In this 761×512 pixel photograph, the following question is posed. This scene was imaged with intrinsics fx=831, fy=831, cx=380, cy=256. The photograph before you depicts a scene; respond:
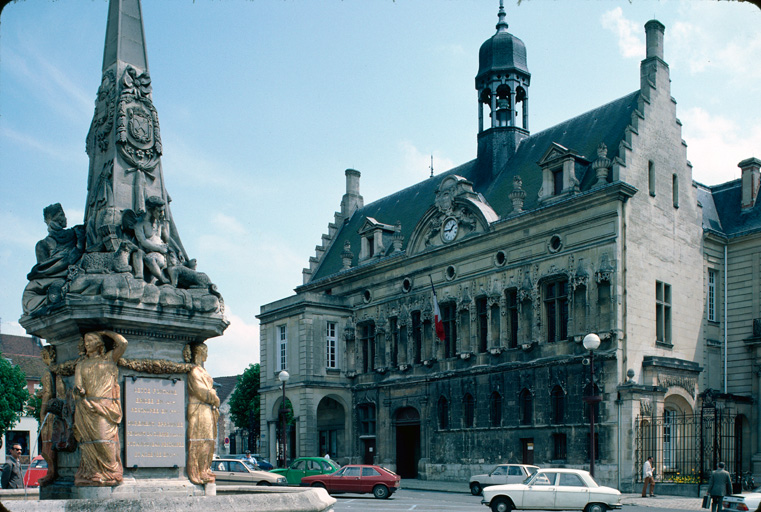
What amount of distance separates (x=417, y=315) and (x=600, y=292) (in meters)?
12.2

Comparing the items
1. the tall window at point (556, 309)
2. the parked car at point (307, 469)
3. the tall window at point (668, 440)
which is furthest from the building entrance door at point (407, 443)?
the tall window at point (668, 440)

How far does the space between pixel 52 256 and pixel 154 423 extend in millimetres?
2775

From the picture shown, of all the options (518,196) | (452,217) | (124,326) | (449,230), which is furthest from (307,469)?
(124,326)

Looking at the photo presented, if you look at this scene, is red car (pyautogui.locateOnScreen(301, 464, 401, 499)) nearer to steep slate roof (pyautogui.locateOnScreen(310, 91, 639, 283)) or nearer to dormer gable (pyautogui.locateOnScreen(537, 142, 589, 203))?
dormer gable (pyautogui.locateOnScreen(537, 142, 589, 203))

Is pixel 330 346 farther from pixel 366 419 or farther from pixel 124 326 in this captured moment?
pixel 124 326

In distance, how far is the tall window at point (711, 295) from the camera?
37562mm

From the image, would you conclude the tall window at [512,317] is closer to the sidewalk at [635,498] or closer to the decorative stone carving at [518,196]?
the decorative stone carving at [518,196]

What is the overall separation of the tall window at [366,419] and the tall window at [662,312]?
1721cm

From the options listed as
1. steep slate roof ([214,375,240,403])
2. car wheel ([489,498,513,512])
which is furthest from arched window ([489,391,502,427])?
steep slate roof ([214,375,240,403])

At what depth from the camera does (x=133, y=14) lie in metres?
12.4

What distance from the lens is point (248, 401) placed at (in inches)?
3017

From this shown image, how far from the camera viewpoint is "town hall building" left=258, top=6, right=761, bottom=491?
33.3m

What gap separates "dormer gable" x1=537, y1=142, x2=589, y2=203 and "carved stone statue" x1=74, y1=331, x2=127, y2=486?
28115 mm

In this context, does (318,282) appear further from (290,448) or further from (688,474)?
(688,474)
